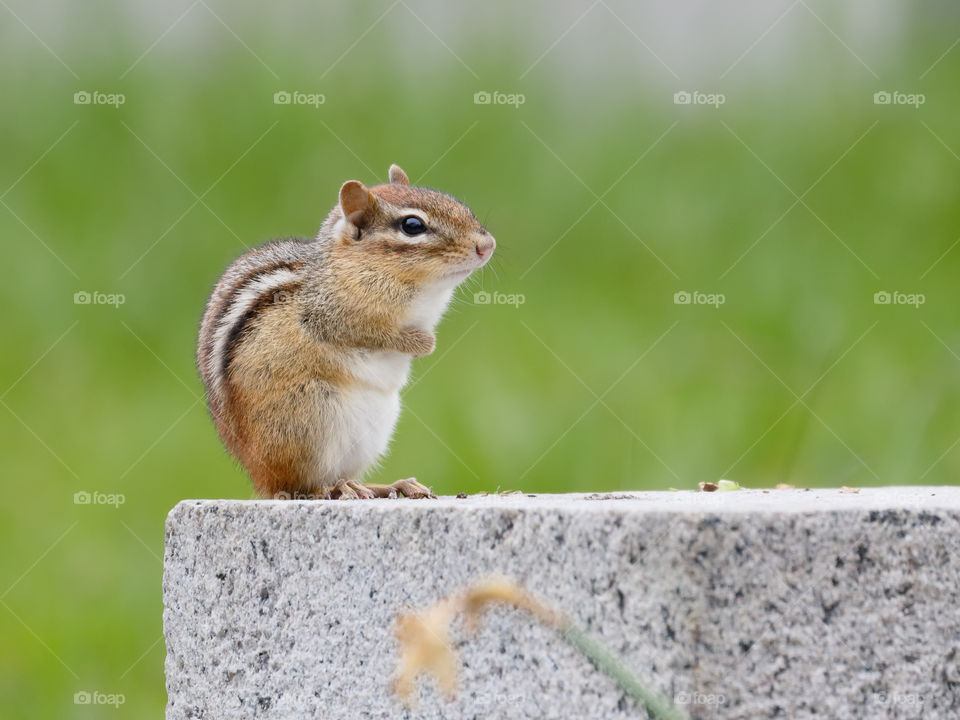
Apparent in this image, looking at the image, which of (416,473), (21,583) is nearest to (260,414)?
(416,473)

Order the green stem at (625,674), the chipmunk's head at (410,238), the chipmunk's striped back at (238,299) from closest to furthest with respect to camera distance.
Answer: the green stem at (625,674) < the chipmunk's striped back at (238,299) < the chipmunk's head at (410,238)

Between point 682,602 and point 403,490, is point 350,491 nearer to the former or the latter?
point 403,490

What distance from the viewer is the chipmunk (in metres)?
3.00

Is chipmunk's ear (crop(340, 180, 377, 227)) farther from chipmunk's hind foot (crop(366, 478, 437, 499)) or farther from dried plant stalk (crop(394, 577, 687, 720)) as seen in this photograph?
dried plant stalk (crop(394, 577, 687, 720))

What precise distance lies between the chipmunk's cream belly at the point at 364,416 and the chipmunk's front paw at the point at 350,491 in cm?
6

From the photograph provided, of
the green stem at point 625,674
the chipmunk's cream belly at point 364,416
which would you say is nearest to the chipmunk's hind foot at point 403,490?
the chipmunk's cream belly at point 364,416

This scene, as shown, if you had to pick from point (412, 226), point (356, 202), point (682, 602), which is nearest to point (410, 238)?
point (412, 226)

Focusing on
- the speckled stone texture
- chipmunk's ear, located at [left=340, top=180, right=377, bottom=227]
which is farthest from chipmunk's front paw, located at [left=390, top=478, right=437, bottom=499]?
chipmunk's ear, located at [left=340, top=180, right=377, bottom=227]

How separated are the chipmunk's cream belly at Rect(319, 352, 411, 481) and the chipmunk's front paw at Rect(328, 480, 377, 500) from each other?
0.06 meters

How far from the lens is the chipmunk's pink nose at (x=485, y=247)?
3383 millimetres

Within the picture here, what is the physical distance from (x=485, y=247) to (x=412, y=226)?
205 mm

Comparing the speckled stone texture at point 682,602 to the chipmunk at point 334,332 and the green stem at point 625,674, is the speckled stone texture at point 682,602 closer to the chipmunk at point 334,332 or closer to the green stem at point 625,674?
the green stem at point 625,674

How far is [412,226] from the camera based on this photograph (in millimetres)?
3385

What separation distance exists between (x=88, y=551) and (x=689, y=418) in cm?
272
